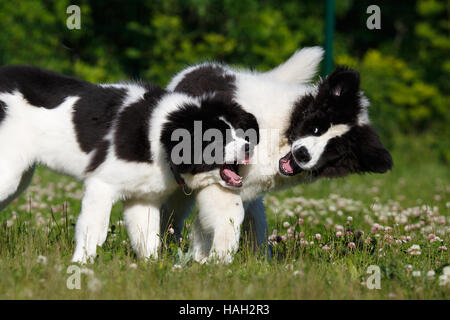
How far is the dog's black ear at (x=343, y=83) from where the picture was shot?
4.65 metres

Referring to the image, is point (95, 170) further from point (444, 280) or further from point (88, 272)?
point (444, 280)

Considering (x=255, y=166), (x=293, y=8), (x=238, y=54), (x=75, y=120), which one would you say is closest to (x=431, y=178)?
(x=238, y=54)

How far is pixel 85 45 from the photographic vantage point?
1405 centimetres

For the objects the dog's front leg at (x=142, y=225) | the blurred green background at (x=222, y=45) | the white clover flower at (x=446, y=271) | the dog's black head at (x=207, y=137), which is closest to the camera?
the white clover flower at (x=446, y=271)

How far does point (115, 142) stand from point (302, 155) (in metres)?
1.40

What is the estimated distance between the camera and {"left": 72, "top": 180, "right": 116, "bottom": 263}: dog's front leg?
4512 millimetres

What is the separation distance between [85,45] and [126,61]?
3.22 ft

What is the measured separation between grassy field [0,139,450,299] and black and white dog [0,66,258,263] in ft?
1.01

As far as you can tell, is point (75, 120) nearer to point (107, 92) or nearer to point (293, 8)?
point (107, 92)

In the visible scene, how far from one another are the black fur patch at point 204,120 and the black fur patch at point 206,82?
39 cm

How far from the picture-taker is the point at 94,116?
15.7ft

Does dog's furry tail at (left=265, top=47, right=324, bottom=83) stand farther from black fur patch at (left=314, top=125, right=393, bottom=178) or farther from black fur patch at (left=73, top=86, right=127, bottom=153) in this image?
black fur patch at (left=73, top=86, right=127, bottom=153)

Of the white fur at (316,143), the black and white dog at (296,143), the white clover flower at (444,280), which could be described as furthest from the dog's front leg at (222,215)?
the white clover flower at (444,280)

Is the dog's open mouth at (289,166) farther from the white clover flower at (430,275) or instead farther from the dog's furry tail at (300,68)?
the white clover flower at (430,275)
